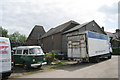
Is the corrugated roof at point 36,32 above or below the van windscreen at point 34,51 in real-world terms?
above

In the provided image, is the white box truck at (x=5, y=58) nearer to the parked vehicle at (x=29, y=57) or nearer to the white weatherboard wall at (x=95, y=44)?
the parked vehicle at (x=29, y=57)

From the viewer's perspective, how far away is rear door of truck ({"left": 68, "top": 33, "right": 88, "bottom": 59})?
11.0 m

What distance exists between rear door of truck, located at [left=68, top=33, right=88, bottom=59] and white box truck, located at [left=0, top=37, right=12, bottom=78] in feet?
23.6

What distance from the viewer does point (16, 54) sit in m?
10.6

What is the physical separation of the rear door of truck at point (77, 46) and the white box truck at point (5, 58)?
7.20m

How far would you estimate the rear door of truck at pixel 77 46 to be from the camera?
36.1ft

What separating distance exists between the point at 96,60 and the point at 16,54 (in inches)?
364

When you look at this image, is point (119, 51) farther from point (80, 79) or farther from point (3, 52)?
point (3, 52)

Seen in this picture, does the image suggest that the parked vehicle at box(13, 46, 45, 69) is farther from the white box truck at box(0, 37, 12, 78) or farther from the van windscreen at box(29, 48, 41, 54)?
the white box truck at box(0, 37, 12, 78)

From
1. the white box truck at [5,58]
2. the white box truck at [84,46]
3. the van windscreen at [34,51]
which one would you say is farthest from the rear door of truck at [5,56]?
the white box truck at [84,46]

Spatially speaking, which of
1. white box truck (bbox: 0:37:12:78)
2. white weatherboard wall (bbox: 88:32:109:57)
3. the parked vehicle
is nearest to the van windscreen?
the parked vehicle

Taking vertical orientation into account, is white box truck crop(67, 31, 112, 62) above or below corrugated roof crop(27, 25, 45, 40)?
below

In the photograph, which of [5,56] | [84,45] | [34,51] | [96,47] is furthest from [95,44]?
[5,56]

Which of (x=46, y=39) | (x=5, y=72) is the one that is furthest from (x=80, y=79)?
(x=46, y=39)
